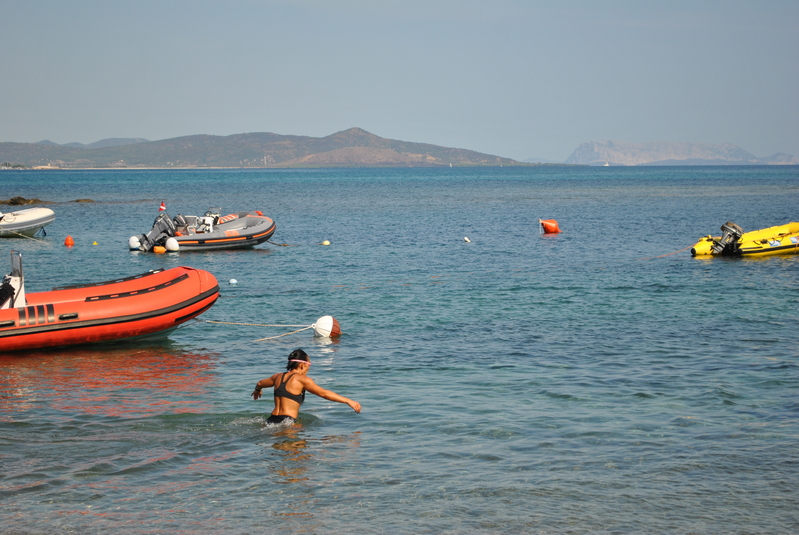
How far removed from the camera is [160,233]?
1142 inches

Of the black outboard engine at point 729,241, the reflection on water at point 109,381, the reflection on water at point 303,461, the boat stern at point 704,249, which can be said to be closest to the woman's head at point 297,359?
the reflection on water at point 303,461

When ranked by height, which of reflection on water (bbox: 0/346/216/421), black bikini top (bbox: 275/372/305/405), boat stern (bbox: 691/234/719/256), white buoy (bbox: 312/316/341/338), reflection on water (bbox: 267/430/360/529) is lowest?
reflection on water (bbox: 0/346/216/421)

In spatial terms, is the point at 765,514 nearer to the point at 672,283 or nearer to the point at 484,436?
the point at 484,436

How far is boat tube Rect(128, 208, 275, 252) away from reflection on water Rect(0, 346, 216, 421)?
15.5 metres

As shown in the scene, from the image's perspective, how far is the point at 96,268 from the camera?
2539 centimetres

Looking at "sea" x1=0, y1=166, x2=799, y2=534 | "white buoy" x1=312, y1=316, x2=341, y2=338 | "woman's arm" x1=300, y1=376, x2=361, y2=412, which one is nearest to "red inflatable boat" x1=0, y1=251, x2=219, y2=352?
"sea" x1=0, y1=166, x2=799, y2=534

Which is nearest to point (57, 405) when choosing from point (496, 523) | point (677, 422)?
point (496, 523)

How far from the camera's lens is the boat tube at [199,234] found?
28953 mm

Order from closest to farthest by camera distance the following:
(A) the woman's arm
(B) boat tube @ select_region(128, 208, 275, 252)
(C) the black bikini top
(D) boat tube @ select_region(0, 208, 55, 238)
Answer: (A) the woman's arm → (C) the black bikini top → (B) boat tube @ select_region(128, 208, 275, 252) → (D) boat tube @ select_region(0, 208, 55, 238)

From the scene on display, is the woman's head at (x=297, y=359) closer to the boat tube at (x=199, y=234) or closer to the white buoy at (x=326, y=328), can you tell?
the white buoy at (x=326, y=328)

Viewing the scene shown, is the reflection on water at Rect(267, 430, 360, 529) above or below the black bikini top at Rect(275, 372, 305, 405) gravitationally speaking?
below

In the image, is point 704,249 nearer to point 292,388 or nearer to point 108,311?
point 108,311

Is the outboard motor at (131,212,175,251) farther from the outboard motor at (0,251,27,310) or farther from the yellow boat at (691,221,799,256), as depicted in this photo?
the yellow boat at (691,221,799,256)

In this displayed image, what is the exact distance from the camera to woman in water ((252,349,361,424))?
8938mm
